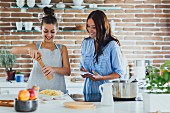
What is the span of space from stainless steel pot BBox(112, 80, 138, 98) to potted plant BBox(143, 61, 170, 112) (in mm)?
389

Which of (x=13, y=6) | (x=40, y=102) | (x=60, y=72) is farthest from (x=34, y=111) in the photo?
(x=13, y=6)

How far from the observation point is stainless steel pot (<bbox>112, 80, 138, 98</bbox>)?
2934 millimetres

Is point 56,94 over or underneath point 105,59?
underneath

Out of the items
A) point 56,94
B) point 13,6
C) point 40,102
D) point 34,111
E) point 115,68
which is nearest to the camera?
point 34,111

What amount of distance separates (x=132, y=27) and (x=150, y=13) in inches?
13.0

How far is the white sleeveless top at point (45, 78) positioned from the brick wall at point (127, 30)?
168cm

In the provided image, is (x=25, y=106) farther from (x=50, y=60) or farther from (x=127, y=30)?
(x=127, y=30)

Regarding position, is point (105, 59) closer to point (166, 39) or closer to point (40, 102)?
point (40, 102)

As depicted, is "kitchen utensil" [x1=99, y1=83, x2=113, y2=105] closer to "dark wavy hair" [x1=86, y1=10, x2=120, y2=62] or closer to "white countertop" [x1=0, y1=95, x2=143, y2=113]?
"white countertop" [x1=0, y1=95, x2=143, y2=113]

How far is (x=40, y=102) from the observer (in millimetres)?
2852

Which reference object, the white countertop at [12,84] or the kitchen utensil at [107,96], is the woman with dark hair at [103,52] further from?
the white countertop at [12,84]

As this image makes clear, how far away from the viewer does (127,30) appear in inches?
216

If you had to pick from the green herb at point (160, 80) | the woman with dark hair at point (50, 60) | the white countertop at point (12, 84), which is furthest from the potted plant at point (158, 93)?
the white countertop at point (12, 84)

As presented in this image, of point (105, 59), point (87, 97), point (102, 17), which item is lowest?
point (87, 97)
